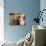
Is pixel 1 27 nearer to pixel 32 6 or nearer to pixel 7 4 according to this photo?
pixel 7 4

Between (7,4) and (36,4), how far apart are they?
116 cm

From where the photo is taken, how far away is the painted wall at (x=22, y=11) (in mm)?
5555

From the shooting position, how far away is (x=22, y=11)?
18.4 feet

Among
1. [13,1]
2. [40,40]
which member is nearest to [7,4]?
[13,1]

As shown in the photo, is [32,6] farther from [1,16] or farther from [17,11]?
[1,16]

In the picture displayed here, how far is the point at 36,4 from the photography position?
5613mm

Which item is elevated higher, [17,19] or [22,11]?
[22,11]

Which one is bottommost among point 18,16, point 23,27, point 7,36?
point 7,36

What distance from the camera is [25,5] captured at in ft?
18.4

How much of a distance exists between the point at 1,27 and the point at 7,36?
0.43m

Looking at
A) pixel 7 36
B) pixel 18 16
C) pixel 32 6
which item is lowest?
pixel 7 36

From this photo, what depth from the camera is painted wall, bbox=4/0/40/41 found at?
5555 mm

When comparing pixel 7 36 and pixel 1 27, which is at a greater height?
pixel 1 27

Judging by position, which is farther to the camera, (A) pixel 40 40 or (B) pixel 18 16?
(B) pixel 18 16
